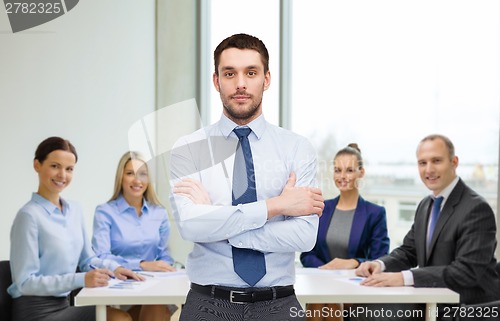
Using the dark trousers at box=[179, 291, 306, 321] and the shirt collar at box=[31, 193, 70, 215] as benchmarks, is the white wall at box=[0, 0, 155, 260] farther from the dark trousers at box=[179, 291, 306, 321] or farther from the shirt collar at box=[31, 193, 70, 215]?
the dark trousers at box=[179, 291, 306, 321]

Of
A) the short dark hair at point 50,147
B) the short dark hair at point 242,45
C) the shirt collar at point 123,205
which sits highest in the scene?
the short dark hair at point 242,45

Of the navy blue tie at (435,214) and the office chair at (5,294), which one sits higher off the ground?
the navy blue tie at (435,214)

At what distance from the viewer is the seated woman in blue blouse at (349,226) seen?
413cm

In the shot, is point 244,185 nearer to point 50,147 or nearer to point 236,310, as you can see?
point 236,310

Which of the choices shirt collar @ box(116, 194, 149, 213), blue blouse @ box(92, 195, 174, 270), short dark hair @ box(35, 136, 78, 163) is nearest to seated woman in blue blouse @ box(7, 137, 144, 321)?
short dark hair @ box(35, 136, 78, 163)

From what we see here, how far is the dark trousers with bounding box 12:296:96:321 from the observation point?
11.0 ft

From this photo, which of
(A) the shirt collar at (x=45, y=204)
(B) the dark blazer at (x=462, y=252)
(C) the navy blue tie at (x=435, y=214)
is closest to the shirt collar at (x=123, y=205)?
(A) the shirt collar at (x=45, y=204)

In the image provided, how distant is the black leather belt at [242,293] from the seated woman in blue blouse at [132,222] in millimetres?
1872

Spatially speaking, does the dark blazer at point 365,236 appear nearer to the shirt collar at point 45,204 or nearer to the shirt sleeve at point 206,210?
the shirt collar at point 45,204

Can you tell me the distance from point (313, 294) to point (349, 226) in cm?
109

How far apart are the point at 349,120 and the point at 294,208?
3.80m

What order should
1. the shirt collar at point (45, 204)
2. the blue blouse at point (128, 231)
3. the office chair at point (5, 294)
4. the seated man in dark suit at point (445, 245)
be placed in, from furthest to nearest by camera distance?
1. the blue blouse at point (128, 231)
2. the shirt collar at point (45, 204)
3. the seated man in dark suit at point (445, 245)
4. the office chair at point (5, 294)

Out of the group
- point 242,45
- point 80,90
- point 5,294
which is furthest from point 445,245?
point 80,90

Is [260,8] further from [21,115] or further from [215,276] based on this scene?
[215,276]
